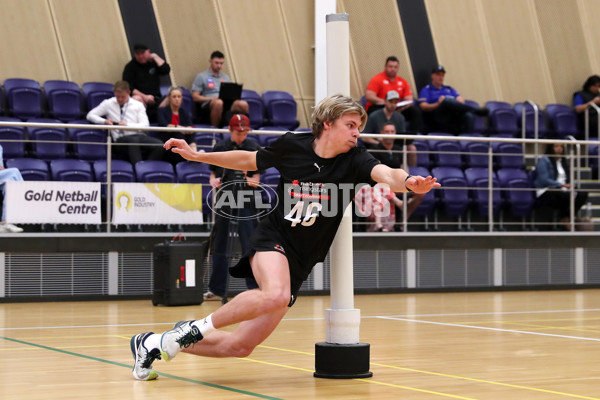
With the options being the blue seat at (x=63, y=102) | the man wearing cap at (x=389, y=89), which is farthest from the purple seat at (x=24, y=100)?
the man wearing cap at (x=389, y=89)

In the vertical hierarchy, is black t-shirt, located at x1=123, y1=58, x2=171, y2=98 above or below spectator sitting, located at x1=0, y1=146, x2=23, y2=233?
above

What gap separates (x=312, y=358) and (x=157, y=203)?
19.3 ft

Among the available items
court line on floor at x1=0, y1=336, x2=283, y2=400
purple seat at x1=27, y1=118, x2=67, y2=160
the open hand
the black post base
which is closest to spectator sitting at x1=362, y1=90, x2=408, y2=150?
purple seat at x1=27, y1=118, x2=67, y2=160

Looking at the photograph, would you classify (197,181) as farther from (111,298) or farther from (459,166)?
(459,166)

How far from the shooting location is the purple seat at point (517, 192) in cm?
1459

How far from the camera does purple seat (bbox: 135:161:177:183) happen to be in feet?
39.2

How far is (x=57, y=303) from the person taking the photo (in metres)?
11.1

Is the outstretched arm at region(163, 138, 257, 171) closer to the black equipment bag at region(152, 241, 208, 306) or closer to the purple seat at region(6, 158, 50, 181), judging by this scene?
the black equipment bag at region(152, 241, 208, 306)

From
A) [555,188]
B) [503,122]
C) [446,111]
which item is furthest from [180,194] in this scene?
[503,122]

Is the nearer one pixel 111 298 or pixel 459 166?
pixel 111 298

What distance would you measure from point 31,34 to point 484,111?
760 cm

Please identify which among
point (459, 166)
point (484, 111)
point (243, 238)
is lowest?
point (243, 238)

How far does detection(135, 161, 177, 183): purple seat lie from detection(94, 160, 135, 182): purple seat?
0.10 m

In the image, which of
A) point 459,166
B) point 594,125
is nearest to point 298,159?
point 459,166
